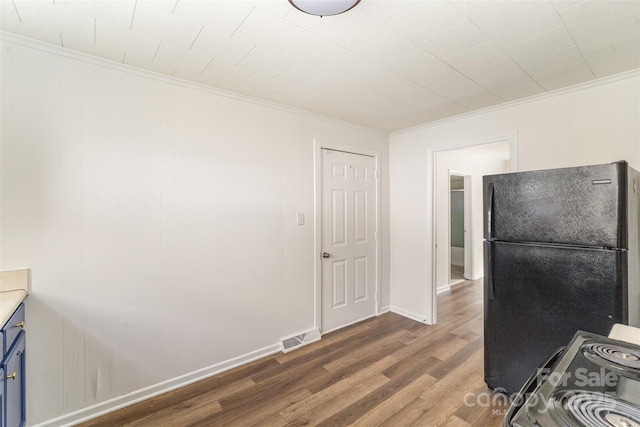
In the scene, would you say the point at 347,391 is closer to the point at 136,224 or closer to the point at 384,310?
the point at 384,310

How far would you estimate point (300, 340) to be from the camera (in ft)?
9.47

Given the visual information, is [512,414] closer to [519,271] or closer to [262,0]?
[519,271]

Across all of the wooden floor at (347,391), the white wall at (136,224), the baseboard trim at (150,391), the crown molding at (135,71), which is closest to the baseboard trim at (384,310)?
the wooden floor at (347,391)

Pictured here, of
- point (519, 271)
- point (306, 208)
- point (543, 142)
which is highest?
point (543, 142)

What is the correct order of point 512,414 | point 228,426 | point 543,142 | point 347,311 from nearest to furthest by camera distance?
point 512,414 → point 228,426 → point 543,142 → point 347,311

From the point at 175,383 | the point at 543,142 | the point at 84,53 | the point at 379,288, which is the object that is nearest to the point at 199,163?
the point at 84,53

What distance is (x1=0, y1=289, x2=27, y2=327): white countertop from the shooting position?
133 centimetres

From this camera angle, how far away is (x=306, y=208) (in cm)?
297

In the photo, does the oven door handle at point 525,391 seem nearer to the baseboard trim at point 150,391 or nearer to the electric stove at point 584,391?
the electric stove at point 584,391

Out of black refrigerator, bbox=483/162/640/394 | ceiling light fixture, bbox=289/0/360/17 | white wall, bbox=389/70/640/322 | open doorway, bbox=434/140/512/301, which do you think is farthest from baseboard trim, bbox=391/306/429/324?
ceiling light fixture, bbox=289/0/360/17

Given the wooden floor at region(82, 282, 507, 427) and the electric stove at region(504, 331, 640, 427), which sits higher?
the electric stove at region(504, 331, 640, 427)

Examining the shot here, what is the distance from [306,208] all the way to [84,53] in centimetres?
206

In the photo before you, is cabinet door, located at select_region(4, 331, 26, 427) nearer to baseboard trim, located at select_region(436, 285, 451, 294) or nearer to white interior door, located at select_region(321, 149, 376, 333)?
white interior door, located at select_region(321, 149, 376, 333)

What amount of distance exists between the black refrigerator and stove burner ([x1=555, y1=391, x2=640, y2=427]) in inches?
47.6
